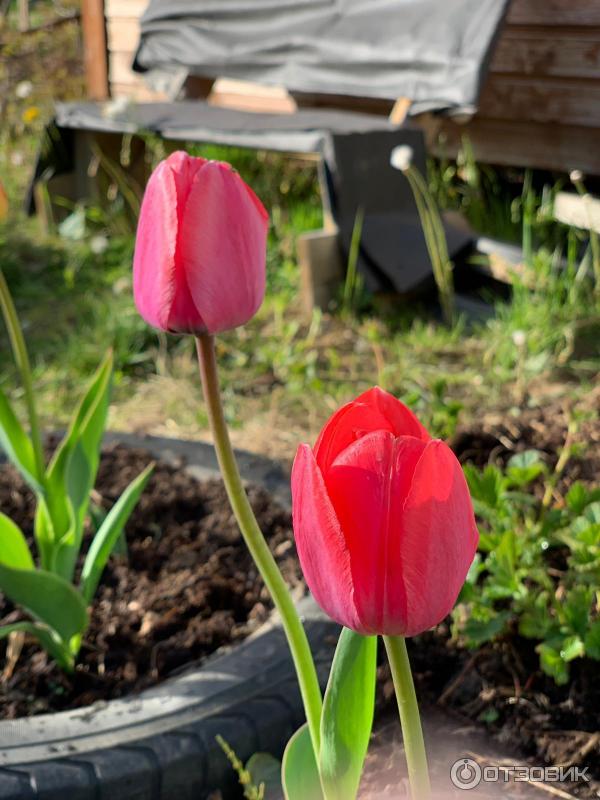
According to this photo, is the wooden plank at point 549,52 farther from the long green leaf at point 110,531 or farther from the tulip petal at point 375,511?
the tulip petal at point 375,511

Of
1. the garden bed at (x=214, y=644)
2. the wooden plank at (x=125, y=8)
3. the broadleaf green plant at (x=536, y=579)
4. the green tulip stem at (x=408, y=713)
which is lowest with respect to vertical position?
the garden bed at (x=214, y=644)

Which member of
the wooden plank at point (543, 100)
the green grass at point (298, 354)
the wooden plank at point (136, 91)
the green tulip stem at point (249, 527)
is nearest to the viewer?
the green tulip stem at point (249, 527)

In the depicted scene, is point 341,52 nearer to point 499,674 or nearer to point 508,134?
point 508,134

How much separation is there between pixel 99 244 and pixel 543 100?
→ 1919 mm

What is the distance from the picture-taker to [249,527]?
3.05 feet

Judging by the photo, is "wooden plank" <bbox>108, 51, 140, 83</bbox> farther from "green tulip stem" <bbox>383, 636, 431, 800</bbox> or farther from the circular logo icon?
"green tulip stem" <bbox>383, 636, 431, 800</bbox>

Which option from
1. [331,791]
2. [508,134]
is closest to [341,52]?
[508,134]

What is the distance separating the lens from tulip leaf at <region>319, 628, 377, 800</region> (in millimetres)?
813

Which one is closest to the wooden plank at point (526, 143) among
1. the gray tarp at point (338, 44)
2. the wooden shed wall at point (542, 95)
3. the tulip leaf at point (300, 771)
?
the wooden shed wall at point (542, 95)

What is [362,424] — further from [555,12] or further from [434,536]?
[555,12]

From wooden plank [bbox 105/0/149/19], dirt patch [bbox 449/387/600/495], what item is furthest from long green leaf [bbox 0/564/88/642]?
wooden plank [bbox 105/0/149/19]

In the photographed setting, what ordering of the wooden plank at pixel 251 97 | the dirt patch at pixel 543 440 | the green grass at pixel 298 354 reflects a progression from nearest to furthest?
the dirt patch at pixel 543 440 < the green grass at pixel 298 354 < the wooden plank at pixel 251 97

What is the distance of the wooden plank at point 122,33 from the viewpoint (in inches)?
235

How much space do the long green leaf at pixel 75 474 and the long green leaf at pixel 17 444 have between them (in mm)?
22
